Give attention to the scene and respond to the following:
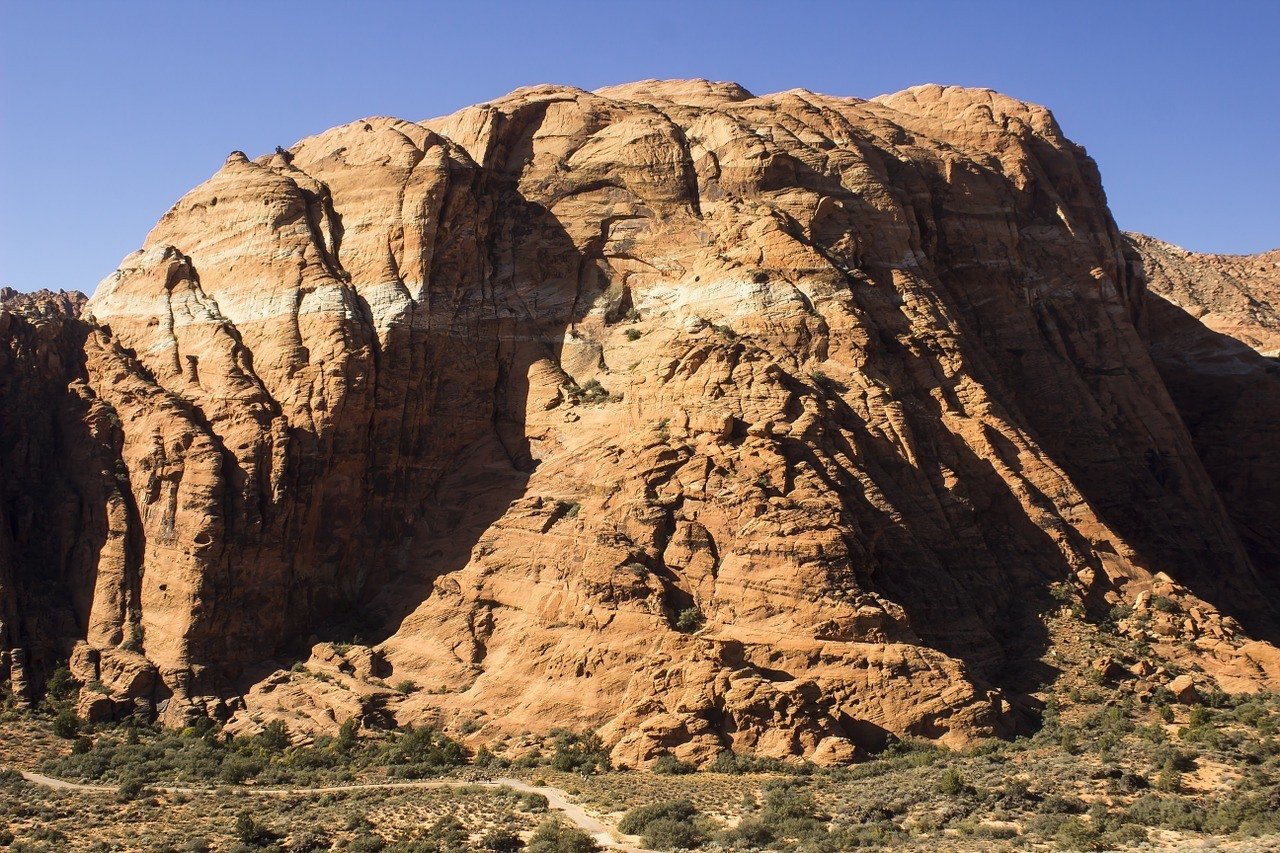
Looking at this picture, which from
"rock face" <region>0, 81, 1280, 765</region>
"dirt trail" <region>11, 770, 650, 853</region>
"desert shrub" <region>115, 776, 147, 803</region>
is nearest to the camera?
"dirt trail" <region>11, 770, 650, 853</region>

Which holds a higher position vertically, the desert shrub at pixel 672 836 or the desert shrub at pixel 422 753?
the desert shrub at pixel 422 753

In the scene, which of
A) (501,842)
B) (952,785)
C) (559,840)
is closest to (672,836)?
(559,840)

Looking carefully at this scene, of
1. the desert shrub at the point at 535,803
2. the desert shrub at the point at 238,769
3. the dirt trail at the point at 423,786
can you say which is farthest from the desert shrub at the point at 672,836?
the desert shrub at the point at 238,769

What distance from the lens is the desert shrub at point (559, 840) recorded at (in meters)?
25.9

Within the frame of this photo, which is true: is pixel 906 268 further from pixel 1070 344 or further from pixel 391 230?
pixel 391 230

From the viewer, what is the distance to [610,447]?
40.5 meters

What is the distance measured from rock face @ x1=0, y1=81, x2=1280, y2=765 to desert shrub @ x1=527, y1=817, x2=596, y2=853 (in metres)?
5.56

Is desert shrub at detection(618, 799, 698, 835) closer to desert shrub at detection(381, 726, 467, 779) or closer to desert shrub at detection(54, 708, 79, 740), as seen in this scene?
desert shrub at detection(381, 726, 467, 779)

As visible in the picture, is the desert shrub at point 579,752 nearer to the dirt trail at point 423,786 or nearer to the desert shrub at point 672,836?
the dirt trail at point 423,786

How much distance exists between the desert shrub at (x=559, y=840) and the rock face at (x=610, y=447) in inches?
219

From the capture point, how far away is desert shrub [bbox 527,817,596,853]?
2594 centimetres

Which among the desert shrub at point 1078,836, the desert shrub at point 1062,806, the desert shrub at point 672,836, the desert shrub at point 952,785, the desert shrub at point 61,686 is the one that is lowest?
the desert shrub at point 672,836

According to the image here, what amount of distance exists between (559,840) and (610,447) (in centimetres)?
1676

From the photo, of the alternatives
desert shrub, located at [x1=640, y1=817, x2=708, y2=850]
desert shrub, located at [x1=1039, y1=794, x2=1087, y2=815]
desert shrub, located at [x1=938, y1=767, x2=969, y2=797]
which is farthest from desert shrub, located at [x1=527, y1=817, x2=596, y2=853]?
desert shrub, located at [x1=1039, y1=794, x2=1087, y2=815]
